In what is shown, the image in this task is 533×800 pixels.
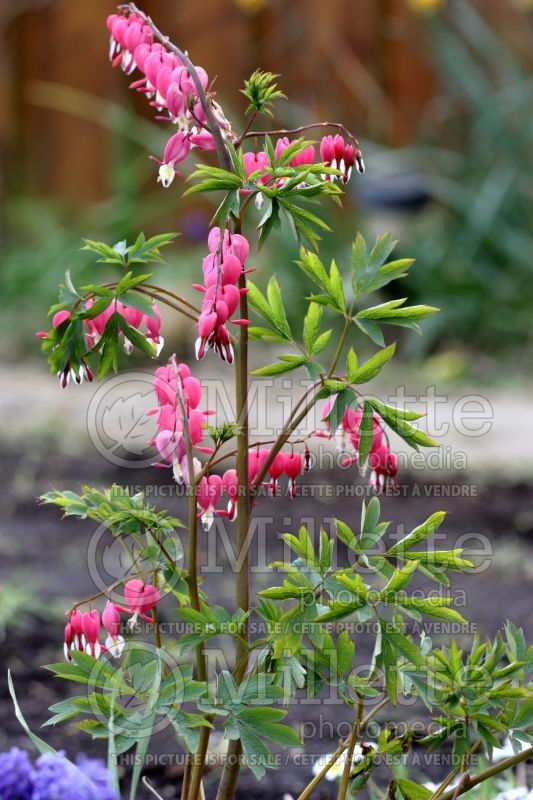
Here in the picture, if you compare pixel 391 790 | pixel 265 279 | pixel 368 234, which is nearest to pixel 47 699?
pixel 391 790

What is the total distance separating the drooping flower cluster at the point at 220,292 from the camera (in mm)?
1155

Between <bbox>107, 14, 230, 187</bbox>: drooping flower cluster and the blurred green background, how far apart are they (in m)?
3.50

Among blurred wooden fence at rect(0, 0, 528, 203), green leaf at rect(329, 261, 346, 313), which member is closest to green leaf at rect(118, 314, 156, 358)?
green leaf at rect(329, 261, 346, 313)

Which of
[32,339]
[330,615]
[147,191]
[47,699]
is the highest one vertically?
[147,191]

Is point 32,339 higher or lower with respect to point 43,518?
higher

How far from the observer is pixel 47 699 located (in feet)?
7.21

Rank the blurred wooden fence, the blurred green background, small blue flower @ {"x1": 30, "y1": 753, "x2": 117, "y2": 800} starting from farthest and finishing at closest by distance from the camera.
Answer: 1. the blurred wooden fence
2. the blurred green background
3. small blue flower @ {"x1": 30, "y1": 753, "x2": 117, "y2": 800}

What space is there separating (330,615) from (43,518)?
2348mm

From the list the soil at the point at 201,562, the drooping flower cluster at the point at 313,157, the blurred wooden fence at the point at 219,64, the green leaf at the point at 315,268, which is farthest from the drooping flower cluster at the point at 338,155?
the blurred wooden fence at the point at 219,64

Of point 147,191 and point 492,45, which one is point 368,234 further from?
point 147,191

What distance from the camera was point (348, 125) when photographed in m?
5.91

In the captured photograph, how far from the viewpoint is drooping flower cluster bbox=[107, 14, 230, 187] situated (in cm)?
124

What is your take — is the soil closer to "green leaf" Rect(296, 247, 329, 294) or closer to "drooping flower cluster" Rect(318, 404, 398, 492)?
"drooping flower cluster" Rect(318, 404, 398, 492)

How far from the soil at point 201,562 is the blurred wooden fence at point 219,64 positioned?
9.23ft
